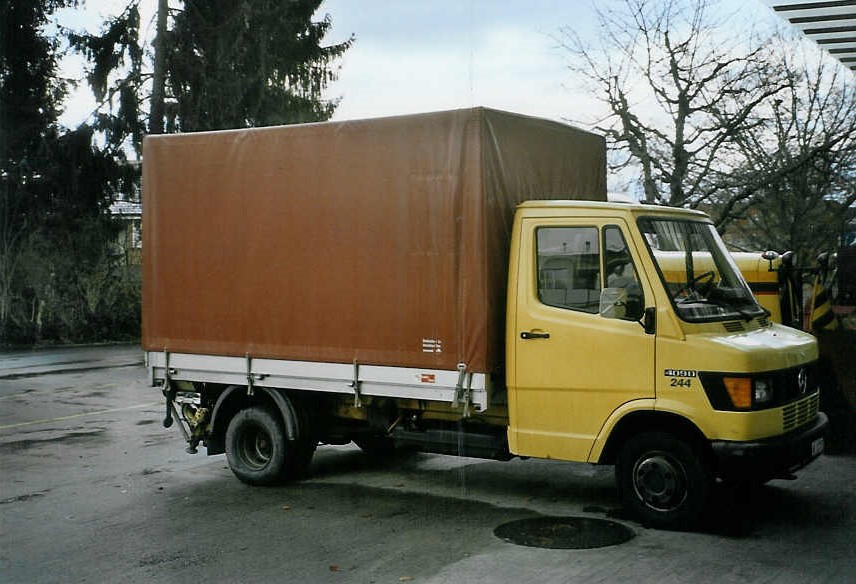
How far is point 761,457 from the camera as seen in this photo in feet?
22.3

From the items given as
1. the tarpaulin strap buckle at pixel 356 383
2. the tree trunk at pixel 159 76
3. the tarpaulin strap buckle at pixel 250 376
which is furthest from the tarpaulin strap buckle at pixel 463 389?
the tree trunk at pixel 159 76

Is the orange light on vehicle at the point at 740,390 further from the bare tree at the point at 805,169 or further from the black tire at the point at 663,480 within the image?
the bare tree at the point at 805,169

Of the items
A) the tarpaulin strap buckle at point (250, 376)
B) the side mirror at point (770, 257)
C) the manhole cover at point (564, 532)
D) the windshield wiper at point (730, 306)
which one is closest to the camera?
the manhole cover at point (564, 532)

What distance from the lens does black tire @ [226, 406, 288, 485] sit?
350 inches

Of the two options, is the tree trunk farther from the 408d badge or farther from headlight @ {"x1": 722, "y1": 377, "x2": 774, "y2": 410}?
headlight @ {"x1": 722, "y1": 377, "x2": 774, "y2": 410}

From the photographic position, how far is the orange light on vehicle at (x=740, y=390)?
6812 mm

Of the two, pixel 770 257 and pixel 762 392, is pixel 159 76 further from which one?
pixel 762 392

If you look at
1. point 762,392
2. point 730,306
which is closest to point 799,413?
point 762,392

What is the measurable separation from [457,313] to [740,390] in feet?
7.20

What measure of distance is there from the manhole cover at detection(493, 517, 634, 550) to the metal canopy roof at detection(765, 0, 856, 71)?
9.45 meters

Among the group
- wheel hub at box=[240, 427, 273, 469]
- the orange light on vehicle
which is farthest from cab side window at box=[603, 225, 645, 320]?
wheel hub at box=[240, 427, 273, 469]

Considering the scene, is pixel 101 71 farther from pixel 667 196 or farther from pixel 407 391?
pixel 407 391

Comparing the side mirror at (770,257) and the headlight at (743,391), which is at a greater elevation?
the side mirror at (770,257)

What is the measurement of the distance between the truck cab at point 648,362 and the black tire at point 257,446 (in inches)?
93.3
